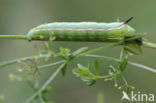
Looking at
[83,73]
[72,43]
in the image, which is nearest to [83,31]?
[83,73]

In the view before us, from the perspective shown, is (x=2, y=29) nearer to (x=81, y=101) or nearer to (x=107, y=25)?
(x=81, y=101)

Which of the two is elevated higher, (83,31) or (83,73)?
(83,31)

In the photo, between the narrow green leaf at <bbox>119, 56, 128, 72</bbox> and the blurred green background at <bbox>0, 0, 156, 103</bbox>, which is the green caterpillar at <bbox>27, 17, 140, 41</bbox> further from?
the blurred green background at <bbox>0, 0, 156, 103</bbox>

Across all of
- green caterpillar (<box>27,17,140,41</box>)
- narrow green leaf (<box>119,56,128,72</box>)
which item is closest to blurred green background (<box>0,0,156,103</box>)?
green caterpillar (<box>27,17,140,41</box>)

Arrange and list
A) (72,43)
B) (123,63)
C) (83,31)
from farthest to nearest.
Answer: (72,43) < (83,31) < (123,63)

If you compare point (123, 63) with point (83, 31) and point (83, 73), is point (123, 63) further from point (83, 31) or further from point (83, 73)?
point (83, 31)

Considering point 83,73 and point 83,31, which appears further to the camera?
point 83,31

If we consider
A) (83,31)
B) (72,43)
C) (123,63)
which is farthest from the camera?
(72,43)

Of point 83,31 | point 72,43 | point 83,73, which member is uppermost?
point 83,31
